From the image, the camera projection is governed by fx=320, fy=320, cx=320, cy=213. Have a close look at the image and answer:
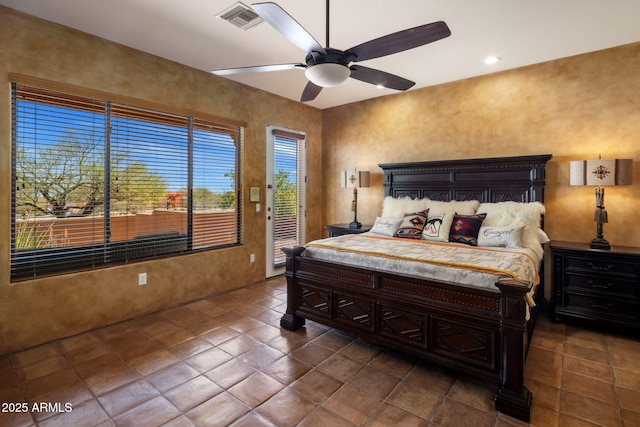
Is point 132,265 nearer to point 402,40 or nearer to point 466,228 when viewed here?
point 402,40

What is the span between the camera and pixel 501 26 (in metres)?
2.92

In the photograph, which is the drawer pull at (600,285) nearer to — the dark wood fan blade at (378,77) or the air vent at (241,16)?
the dark wood fan blade at (378,77)

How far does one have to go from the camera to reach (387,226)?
401 centimetres

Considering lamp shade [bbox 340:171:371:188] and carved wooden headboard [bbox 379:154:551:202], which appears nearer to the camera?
carved wooden headboard [bbox 379:154:551:202]

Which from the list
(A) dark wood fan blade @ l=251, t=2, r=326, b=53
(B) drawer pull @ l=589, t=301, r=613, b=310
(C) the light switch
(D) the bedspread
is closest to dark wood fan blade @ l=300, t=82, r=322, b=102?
(A) dark wood fan blade @ l=251, t=2, r=326, b=53

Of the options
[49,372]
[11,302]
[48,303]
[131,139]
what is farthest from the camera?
[131,139]

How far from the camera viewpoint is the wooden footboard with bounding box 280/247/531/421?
1974mm

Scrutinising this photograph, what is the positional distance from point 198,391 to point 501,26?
153 inches

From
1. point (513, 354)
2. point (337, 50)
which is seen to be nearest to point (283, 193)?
point (337, 50)

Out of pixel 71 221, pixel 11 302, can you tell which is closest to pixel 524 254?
pixel 71 221

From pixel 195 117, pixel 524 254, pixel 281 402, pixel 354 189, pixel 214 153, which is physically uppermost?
pixel 195 117

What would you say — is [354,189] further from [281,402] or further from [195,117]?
[281,402]

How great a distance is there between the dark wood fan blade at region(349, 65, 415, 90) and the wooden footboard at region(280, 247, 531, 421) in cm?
156

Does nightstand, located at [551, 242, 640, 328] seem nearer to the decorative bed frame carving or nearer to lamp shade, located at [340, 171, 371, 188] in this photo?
the decorative bed frame carving
